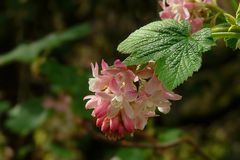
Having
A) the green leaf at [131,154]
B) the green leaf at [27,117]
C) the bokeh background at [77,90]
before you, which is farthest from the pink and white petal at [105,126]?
the green leaf at [27,117]

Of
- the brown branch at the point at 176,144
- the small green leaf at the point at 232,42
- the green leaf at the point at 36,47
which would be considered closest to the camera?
the small green leaf at the point at 232,42

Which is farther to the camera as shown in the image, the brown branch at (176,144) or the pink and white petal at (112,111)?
the brown branch at (176,144)

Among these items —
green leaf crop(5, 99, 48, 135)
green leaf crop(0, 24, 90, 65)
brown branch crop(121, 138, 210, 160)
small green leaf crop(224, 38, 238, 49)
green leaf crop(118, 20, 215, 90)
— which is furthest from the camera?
green leaf crop(5, 99, 48, 135)

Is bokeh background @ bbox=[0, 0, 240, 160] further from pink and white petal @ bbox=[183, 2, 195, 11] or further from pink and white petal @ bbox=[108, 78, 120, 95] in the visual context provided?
pink and white petal @ bbox=[108, 78, 120, 95]

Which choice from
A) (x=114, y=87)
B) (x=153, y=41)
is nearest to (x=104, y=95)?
(x=114, y=87)

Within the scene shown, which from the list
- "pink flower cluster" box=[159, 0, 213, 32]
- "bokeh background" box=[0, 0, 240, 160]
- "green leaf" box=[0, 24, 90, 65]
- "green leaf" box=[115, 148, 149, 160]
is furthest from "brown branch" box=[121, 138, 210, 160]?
"pink flower cluster" box=[159, 0, 213, 32]

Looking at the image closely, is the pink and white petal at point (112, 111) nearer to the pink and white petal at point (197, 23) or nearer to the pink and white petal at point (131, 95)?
the pink and white petal at point (131, 95)

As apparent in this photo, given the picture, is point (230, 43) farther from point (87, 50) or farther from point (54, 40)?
point (87, 50)
